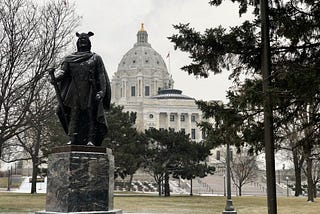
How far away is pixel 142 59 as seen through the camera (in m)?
128

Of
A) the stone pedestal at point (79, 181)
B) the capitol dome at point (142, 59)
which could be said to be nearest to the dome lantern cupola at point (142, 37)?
the capitol dome at point (142, 59)

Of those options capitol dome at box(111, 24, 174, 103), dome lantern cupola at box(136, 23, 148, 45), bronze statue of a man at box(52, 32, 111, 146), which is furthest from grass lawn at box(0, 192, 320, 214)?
dome lantern cupola at box(136, 23, 148, 45)

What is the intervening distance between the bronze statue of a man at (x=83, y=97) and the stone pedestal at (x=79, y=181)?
1.20 ft

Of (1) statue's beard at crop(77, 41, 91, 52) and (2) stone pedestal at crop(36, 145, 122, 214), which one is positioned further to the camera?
(1) statue's beard at crop(77, 41, 91, 52)

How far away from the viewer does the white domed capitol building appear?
4306 inches

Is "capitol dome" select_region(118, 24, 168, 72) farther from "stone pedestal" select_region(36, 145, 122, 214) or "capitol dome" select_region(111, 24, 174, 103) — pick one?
"stone pedestal" select_region(36, 145, 122, 214)

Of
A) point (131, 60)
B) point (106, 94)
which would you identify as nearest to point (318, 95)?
point (106, 94)

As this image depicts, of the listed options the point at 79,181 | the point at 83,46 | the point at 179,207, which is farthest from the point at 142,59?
the point at 79,181

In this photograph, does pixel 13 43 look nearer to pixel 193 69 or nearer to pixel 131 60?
pixel 193 69

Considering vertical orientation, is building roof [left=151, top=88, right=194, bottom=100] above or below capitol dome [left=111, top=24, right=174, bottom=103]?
below

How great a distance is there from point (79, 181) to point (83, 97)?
1469 millimetres

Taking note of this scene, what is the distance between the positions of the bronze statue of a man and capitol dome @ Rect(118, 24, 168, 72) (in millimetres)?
118113

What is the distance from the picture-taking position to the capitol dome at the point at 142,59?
127m

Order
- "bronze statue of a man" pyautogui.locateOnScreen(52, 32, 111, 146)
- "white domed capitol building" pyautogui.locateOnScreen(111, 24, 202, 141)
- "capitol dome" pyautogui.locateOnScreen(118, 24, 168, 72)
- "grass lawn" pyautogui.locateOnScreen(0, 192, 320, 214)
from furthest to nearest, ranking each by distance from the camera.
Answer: "capitol dome" pyautogui.locateOnScreen(118, 24, 168, 72), "white domed capitol building" pyautogui.locateOnScreen(111, 24, 202, 141), "grass lawn" pyautogui.locateOnScreen(0, 192, 320, 214), "bronze statue of a man" pyautogui.locateOnScreen(52, 32, 111, 146)
